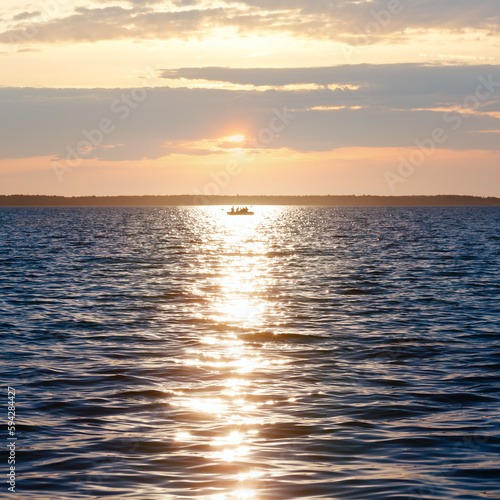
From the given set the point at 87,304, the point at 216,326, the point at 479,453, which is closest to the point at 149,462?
the point at 479,453

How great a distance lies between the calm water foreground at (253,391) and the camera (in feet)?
35.9

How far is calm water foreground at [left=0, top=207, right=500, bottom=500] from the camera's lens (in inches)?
430

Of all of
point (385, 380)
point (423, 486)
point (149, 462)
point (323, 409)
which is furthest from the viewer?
point (385, 380)

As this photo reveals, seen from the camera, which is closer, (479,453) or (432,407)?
(479,453)

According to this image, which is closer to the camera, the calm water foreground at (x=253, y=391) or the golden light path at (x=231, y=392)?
the calm water foreground at (x=253, y=391)

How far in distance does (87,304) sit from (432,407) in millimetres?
18974

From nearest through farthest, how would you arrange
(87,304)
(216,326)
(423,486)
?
1. (423,486)
2. (216,326)
3. (87,304)

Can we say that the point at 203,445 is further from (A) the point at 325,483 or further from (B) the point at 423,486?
(B) the point at 423,486

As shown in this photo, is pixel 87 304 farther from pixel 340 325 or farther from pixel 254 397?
pixel 254 397

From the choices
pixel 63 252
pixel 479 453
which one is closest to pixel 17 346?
pixel 479 453

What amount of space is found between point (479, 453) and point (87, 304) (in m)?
21.4

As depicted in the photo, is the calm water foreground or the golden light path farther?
the golden light path

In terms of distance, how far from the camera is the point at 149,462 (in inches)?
456

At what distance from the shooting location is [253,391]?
52.6 feet
